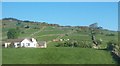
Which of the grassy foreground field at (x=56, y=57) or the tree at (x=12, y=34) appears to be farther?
the tree at (x=12, y=34)

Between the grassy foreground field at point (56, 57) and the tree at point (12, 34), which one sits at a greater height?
the tree at point (12, 34)

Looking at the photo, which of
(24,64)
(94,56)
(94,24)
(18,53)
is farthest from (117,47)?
(94,24)

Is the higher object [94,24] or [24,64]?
[94,24]

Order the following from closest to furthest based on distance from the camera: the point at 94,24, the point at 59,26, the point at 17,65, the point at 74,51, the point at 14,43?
1. the point at 17,65
2. the point at 74,51
3. the point at 14,43
4. the point at 94,24
5. the point at 59,26

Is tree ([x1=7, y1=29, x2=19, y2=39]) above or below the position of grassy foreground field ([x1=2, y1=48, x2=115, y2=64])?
above

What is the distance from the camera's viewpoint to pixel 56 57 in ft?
127

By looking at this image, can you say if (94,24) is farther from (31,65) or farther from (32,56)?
(31,65)

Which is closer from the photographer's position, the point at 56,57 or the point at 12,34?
the point at 56,57

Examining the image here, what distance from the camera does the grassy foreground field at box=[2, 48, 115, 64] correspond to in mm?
36219

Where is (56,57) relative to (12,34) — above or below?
below

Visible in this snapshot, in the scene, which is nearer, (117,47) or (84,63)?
(84,63)

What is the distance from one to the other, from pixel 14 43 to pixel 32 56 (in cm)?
1924

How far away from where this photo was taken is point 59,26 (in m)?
105

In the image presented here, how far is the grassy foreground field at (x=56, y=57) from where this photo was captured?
36.2m
